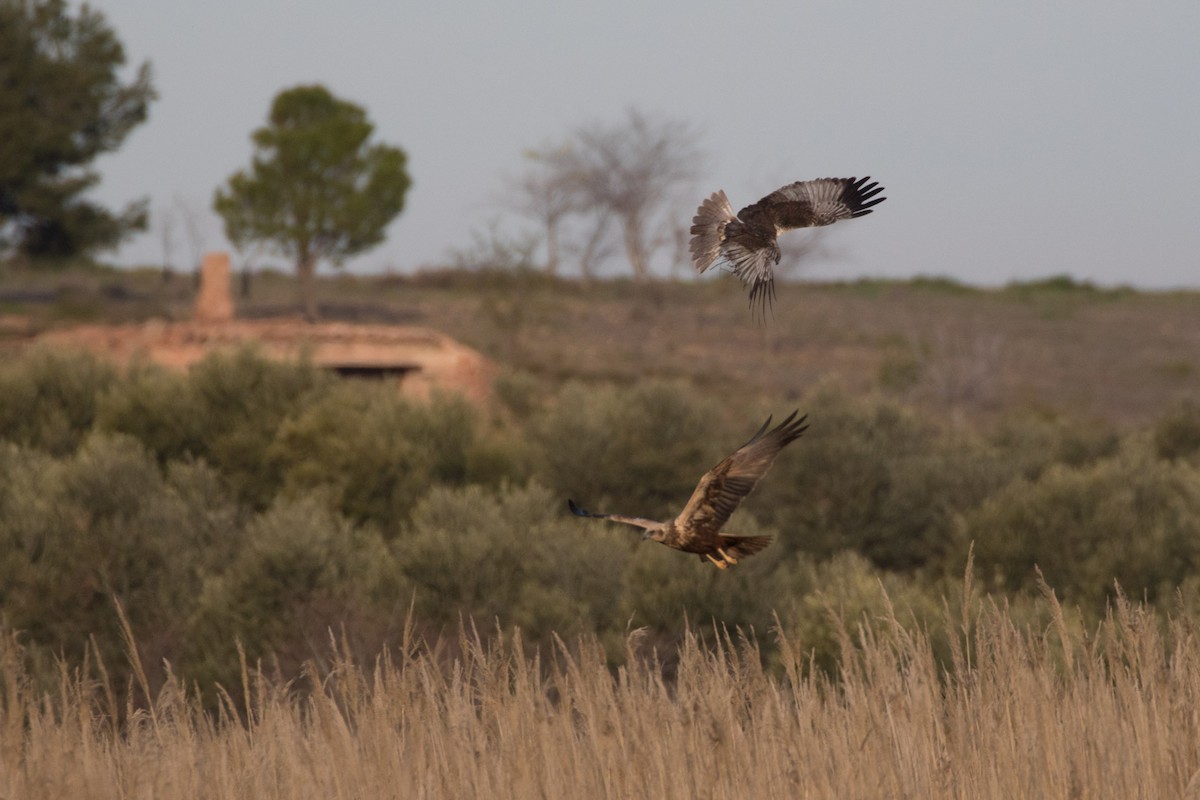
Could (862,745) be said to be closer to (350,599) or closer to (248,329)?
(350,599)

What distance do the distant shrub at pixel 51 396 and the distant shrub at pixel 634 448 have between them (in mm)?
5576

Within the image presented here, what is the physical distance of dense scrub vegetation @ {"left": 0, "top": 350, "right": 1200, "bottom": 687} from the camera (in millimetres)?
9984

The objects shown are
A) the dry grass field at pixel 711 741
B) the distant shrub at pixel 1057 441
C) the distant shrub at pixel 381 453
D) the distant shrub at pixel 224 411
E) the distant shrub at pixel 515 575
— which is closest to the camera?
the dry grass field at pixel 711 741

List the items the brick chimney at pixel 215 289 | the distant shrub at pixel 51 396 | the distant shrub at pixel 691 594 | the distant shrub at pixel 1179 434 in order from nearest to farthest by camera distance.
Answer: the distant shrub at pixel 691 594 → the distant shrub at pixel 51 396 → the distant shrub at pixel 1179 434 → the brick chimney at pixel 215 289

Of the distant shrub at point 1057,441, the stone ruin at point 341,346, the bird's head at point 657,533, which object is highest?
the bird's head at point 657,533

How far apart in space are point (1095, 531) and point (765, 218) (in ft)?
34.6

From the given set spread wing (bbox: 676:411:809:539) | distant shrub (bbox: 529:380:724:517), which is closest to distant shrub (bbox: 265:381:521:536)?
distant shrub (bbox: 529:380:724:517)

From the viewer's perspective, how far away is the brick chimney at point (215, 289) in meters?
28.5

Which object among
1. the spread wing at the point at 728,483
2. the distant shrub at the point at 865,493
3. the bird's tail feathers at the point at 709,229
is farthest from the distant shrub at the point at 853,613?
the bird's tail feathers at the point at 709,229

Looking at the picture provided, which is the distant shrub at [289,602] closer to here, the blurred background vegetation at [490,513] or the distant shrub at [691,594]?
the blurred background vegetation at [490,513]

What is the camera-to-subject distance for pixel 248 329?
24.4 metres

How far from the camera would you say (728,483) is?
292 cm

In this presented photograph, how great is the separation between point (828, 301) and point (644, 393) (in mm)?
45654

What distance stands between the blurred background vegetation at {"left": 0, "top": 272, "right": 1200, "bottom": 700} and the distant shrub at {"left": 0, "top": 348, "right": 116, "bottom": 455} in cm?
4
